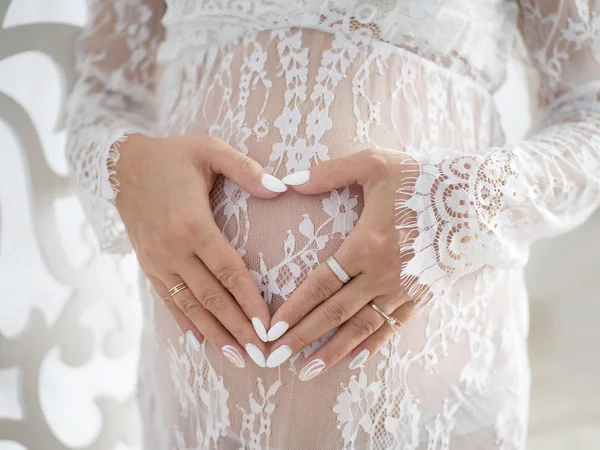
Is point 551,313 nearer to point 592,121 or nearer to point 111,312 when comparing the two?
point 592,121

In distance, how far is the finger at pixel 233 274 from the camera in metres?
0.68

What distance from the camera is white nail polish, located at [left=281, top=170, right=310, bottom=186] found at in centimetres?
69

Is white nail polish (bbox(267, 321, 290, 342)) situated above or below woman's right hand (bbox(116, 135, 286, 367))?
below

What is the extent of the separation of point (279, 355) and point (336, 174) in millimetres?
247

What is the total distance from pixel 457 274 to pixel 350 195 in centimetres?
18

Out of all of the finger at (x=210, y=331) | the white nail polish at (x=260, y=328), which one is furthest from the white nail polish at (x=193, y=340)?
the white nail polish at (x=260, y=328)

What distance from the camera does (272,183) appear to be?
2.30 feet

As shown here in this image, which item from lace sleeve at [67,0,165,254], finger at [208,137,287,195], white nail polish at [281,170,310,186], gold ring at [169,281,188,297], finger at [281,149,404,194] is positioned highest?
lace sleeve at [67,0,165,254]

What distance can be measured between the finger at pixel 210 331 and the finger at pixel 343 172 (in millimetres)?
224

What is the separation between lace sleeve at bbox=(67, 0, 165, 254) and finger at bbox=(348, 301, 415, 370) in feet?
1.58

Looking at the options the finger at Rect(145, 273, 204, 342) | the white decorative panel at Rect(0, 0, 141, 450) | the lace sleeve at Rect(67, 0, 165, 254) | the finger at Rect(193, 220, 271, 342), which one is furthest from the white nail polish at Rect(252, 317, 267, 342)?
the white decorative panel at Rect(0, 0, 141, 450)

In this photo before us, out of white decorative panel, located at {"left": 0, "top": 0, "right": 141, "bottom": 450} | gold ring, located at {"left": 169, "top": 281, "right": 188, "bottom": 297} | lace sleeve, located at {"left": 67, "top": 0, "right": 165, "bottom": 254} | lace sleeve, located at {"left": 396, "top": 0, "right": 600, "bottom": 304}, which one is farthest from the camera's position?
white decorative panel, located at {"left": 0, "top": 0, "right": 141, "bottom": 450}

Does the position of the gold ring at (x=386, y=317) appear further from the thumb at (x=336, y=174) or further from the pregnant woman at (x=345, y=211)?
the thumb at (x=336, y=174)

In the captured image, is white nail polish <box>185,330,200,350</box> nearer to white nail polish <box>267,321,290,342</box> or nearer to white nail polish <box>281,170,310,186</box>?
white nail polish <box>267,321,290,342</box>
